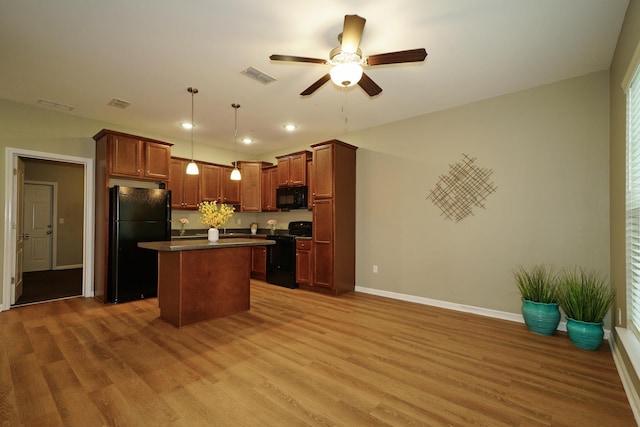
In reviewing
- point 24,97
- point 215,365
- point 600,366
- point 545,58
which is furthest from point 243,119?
point 600,366

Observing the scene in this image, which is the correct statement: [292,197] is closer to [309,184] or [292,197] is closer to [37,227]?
[309,184]

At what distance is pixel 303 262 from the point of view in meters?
5.14

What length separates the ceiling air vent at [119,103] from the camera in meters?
3.90

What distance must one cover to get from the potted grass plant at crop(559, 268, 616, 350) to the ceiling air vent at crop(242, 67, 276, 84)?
384cm

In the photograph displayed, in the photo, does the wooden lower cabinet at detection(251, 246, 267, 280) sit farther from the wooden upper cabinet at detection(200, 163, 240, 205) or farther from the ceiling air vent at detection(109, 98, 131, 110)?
the ceiling air vent at detection(109, 98, 131, 110)

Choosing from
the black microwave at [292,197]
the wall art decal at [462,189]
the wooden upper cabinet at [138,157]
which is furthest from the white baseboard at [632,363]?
the wooden upper cabinet at [138,157]

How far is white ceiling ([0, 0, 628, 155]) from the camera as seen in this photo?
224 centimetres

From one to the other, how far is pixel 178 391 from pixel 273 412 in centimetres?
73

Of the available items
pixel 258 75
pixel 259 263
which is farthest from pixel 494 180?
pixel 259 263

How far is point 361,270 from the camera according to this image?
5.04 metres

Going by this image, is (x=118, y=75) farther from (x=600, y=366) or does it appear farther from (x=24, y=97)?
(x=600, y=366)

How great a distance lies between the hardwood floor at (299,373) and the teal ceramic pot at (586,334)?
7 cm

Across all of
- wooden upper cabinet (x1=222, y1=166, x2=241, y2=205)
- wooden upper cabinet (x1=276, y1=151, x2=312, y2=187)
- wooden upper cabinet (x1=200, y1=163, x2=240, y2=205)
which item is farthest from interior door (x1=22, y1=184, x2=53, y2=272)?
wooden upper cabinet (x1=276, y1=151, x2=312, y2=187)

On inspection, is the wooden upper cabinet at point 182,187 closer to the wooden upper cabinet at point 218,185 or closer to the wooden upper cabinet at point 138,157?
the wooden upper cabinet at point 218,185
